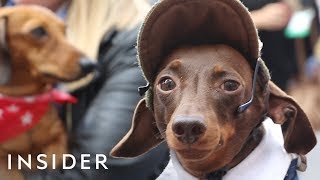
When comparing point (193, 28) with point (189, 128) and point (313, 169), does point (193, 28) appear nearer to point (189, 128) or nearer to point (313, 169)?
point (189, 128)

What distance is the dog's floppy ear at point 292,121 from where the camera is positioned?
2.82 ft

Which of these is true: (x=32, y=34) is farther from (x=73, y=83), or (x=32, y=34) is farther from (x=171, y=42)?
(x=171, y=42)

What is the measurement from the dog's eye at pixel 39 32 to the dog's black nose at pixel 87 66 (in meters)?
0.09

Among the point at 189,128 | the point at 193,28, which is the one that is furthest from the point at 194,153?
the point at 193,28

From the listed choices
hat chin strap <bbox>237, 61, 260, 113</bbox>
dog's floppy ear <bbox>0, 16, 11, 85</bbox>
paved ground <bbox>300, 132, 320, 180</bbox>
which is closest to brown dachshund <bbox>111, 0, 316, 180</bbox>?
hat chin strap <bbox>237, 61, 260, 113</bbox>

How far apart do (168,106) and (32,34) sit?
0.44 m

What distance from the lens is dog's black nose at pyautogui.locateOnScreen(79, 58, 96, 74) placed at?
1.13 meters

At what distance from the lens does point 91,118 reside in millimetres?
1116

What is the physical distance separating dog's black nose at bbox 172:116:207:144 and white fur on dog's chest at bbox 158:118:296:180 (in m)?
0.12

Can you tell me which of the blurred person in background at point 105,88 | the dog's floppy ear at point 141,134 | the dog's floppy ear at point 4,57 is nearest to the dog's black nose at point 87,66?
the blurred person in background at point 105,88

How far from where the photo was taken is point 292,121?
86 centimetres

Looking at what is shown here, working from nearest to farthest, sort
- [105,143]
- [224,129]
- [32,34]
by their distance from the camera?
[224,129] < [105,143] < [32,34]

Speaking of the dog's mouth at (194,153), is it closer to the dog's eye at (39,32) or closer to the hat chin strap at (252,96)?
the hat chin strap at (252,96)

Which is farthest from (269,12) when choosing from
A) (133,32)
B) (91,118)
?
(91,118)
